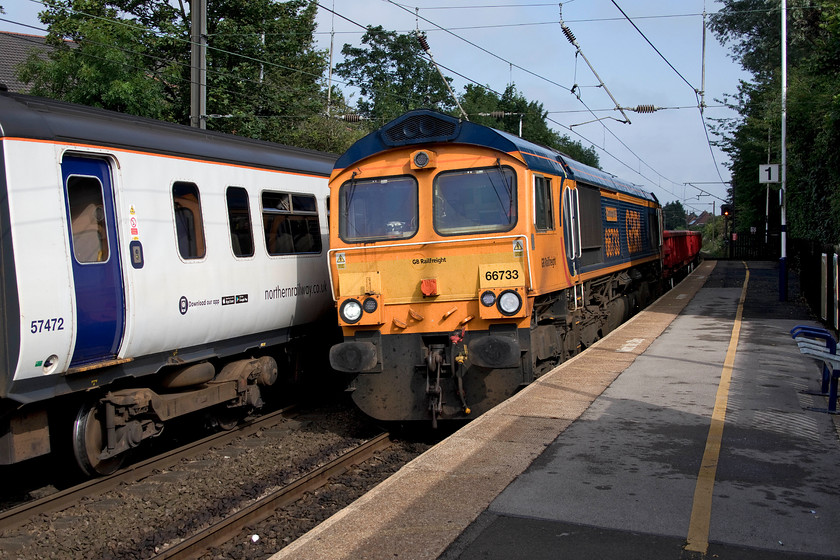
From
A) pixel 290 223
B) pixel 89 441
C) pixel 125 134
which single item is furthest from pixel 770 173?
pixel 89 441

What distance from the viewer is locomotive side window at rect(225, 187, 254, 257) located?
8.87 m

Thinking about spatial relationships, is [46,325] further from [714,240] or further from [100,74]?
[714,240]

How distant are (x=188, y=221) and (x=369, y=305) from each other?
218cm

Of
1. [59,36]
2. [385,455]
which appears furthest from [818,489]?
[59,36]

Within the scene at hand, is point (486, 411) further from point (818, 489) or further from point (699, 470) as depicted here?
point (818, 489)

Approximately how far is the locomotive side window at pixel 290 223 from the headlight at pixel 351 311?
1.63m

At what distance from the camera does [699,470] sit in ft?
19.1

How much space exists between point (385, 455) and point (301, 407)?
2644 millimetres

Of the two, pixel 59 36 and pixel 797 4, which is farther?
pixel 797 4

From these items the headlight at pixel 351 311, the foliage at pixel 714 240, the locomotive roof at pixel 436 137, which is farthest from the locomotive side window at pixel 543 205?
the foliage at pixel 714 240

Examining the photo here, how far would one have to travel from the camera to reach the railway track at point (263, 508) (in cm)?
564

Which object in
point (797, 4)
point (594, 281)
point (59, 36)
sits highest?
point (797, 4)

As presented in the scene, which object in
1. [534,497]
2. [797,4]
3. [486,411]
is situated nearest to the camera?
[534,497]

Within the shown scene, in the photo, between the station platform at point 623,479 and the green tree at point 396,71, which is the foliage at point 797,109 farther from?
the green tree at point 396,71
